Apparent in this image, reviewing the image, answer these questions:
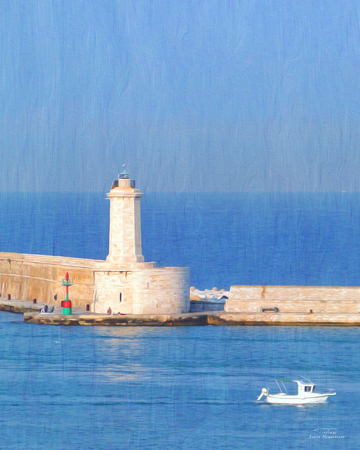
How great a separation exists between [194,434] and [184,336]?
10295mm

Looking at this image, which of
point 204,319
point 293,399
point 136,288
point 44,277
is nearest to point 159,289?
point 136,288

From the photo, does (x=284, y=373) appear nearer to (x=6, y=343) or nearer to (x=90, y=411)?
(x=90, y=411)

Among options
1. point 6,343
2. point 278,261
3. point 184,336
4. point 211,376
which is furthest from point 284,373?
point 278,261

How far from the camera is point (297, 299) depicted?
40.6 m

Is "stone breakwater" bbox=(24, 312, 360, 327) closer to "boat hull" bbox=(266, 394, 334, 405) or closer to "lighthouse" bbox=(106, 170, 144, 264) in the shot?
"lighthouse" bbox=(106, 170, 144, 264)

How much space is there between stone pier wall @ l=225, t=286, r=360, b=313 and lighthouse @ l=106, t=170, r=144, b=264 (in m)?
3.71

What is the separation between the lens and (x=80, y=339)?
38.2 m

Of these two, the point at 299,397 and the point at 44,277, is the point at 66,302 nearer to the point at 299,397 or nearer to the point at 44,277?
the point at 44,277

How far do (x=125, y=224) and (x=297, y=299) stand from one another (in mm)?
6305

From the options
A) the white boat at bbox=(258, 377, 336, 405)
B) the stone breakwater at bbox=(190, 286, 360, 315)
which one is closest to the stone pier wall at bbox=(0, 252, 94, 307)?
the stone breakwater at bbox=(190, 286, 360, 315)

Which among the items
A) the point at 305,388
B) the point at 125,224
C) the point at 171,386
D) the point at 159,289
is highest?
the point at 125,224

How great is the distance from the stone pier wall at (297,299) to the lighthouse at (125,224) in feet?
12.2

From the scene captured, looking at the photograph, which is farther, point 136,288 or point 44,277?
point 44,277

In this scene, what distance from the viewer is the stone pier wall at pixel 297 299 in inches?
1585
